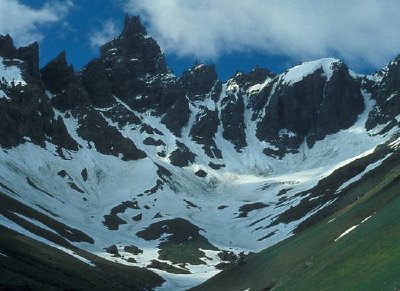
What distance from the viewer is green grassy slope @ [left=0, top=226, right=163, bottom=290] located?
250 feet

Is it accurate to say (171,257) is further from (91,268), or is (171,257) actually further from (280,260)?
(280,260)

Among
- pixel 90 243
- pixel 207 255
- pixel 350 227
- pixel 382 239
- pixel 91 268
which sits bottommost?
pixel 382 239

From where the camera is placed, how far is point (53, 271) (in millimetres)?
93812

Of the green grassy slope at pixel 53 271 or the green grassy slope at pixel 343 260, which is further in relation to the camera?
the green grassy slope at pixel 53 271

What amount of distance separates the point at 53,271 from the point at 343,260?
190ft

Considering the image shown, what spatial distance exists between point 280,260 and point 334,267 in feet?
112

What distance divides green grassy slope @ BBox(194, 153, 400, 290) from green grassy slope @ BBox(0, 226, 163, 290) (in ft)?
74.0

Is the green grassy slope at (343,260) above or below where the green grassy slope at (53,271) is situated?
below

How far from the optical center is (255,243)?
194m

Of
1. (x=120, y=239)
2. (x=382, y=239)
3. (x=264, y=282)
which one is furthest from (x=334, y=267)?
(x=120, y=239)

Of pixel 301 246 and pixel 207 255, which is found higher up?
pixel 207 255

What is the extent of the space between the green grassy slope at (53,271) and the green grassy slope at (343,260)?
22.6m

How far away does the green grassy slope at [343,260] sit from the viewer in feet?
127

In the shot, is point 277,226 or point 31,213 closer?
point 31,213
